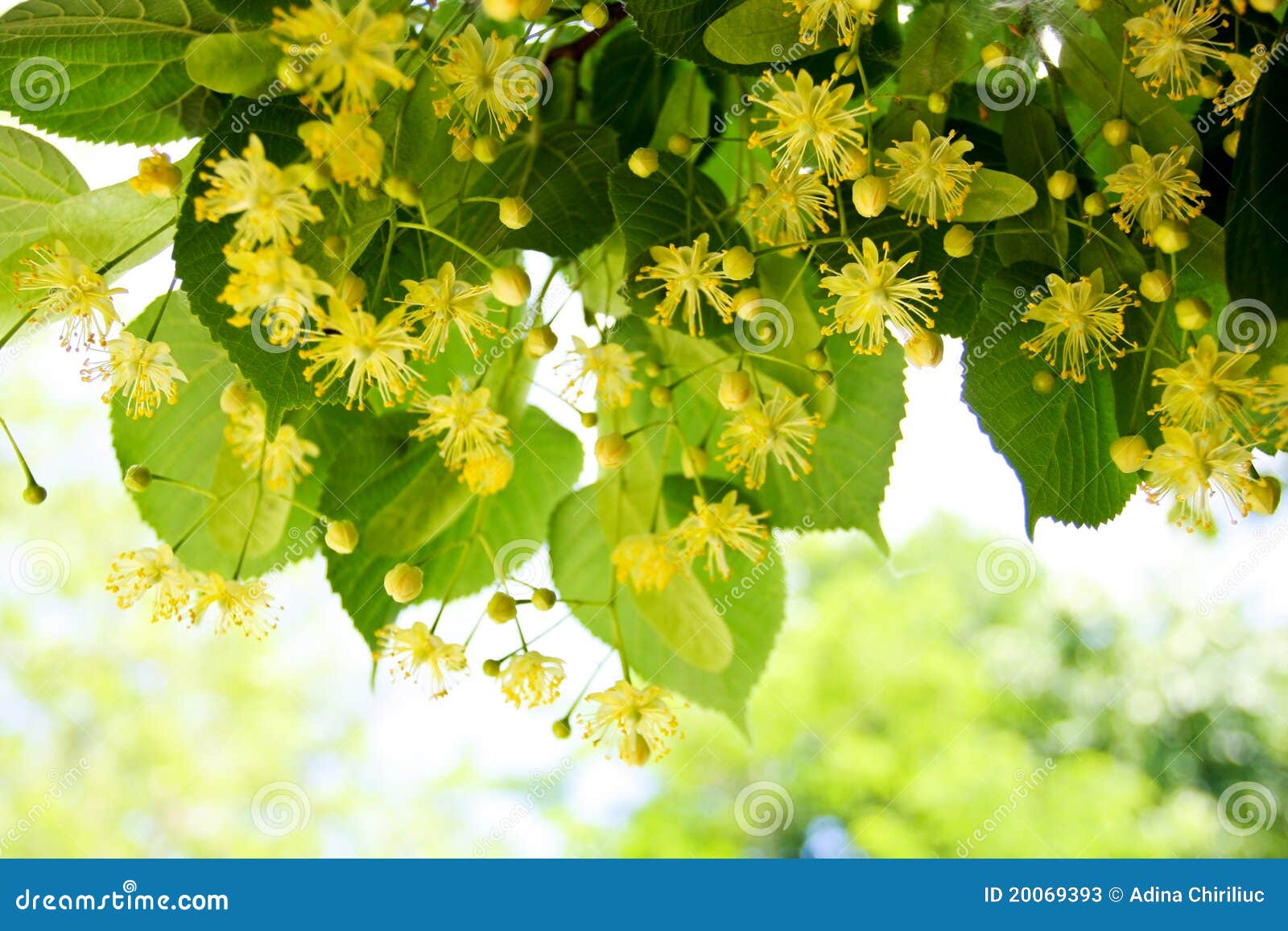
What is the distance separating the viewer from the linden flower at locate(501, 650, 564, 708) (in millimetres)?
489

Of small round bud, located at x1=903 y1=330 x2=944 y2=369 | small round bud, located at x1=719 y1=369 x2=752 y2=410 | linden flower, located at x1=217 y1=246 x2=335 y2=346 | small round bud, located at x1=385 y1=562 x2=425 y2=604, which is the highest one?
small round bud, located at x1=903 y1=330 x2=944 y2=369

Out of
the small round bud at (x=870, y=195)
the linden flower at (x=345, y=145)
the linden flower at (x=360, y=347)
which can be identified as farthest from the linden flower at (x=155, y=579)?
the small round bud at (x=870, y=195)

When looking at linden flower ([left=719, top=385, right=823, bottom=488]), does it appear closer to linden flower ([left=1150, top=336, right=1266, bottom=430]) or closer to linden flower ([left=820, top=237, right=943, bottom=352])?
linden flower ([left=820, top=237, right=943, bottom=352])

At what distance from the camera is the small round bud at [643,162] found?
424 mm

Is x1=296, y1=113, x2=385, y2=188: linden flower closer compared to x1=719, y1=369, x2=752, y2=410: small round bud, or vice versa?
x1=296, y1=113, x2=385, y2=188: linden flower

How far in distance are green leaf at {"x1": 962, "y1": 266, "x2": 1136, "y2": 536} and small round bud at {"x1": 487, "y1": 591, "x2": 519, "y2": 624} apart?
0.22m

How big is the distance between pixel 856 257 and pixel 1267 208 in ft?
0.49

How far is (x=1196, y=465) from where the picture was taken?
40cm

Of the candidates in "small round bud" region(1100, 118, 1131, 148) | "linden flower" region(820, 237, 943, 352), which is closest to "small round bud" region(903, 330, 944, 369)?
"linden flower" region(820, 237, 943, 352)

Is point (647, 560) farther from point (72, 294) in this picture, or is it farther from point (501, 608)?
point (72, 294)

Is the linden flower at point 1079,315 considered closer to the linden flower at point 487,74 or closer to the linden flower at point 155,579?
the linden flower at point 487,74

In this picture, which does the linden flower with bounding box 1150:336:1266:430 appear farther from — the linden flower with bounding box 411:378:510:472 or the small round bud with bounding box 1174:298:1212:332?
the linden flower with bounding box 411:378:510:472

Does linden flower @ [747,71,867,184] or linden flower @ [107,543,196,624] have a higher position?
linden flower @ [747,71,867,184]

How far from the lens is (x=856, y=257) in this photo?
43 cm
